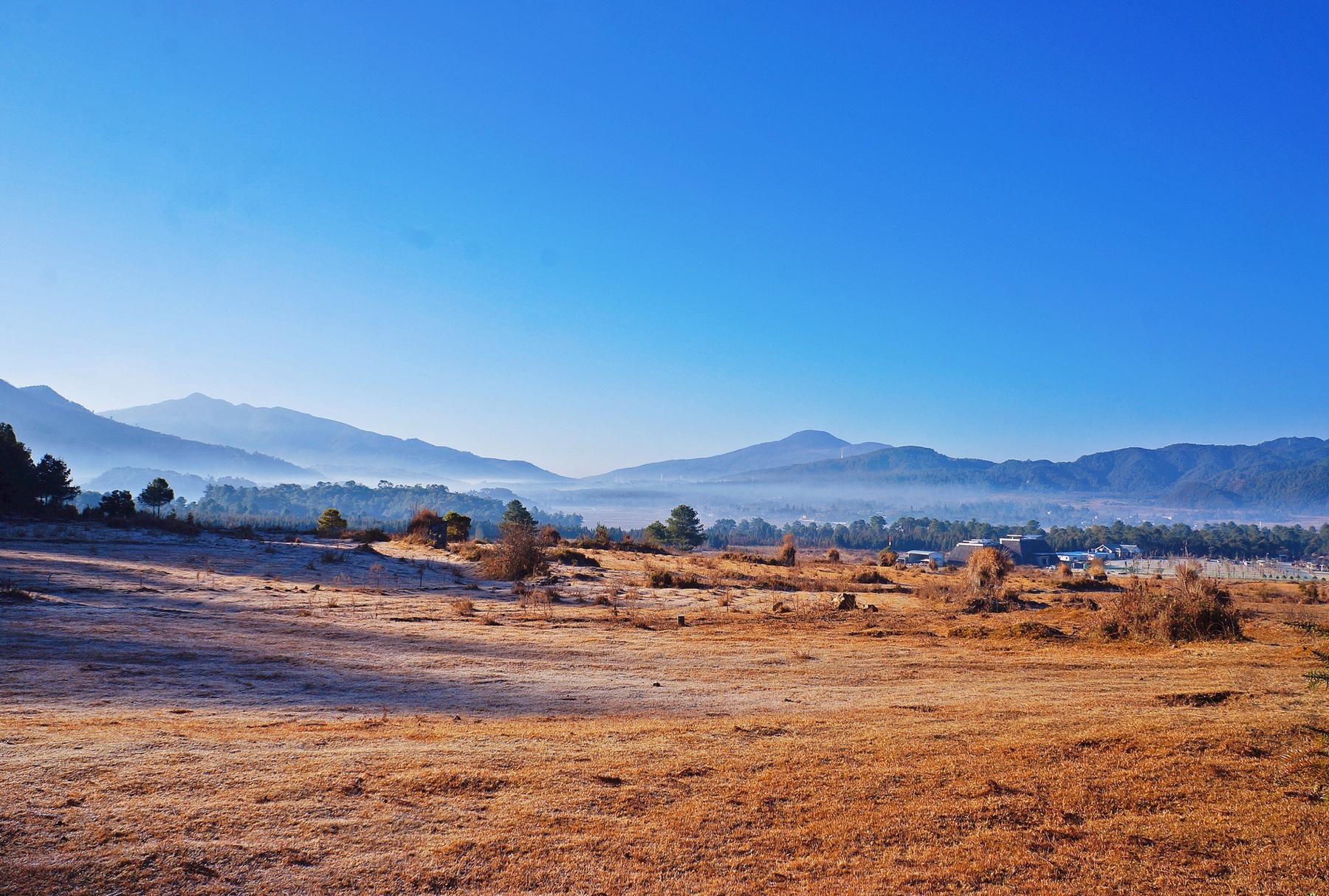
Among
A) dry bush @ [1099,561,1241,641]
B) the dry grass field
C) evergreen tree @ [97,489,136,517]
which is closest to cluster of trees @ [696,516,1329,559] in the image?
evergreen tree @ [97,489,136,517]

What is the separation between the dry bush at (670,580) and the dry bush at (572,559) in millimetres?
7076

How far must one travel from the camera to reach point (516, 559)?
32.4m

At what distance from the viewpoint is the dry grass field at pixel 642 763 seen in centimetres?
534

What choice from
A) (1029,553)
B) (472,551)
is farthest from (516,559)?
(1029,553)

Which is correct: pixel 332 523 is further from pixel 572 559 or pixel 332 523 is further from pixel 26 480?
pixel 572 559

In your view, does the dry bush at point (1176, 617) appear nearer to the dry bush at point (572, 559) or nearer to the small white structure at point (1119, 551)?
the dry bush at point (572, 559)

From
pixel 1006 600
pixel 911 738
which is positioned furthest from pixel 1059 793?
pixel 1006 600

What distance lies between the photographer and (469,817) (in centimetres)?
604

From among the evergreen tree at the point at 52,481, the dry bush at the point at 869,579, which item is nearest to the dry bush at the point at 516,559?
the dry bush at the point at 869,579

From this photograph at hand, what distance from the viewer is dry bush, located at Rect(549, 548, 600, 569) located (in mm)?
39844

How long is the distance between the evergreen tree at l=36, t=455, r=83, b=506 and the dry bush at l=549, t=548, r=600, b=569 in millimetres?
32949

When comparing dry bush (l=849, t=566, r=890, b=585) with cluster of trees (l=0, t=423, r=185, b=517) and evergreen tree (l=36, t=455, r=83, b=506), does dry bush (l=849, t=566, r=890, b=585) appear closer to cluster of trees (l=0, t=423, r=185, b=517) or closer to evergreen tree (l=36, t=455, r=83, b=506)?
cluster of trees (l=0, t=423, r=185, b=517)

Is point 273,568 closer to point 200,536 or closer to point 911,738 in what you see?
point 200,536

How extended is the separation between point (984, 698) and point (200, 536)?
40.7 meters
